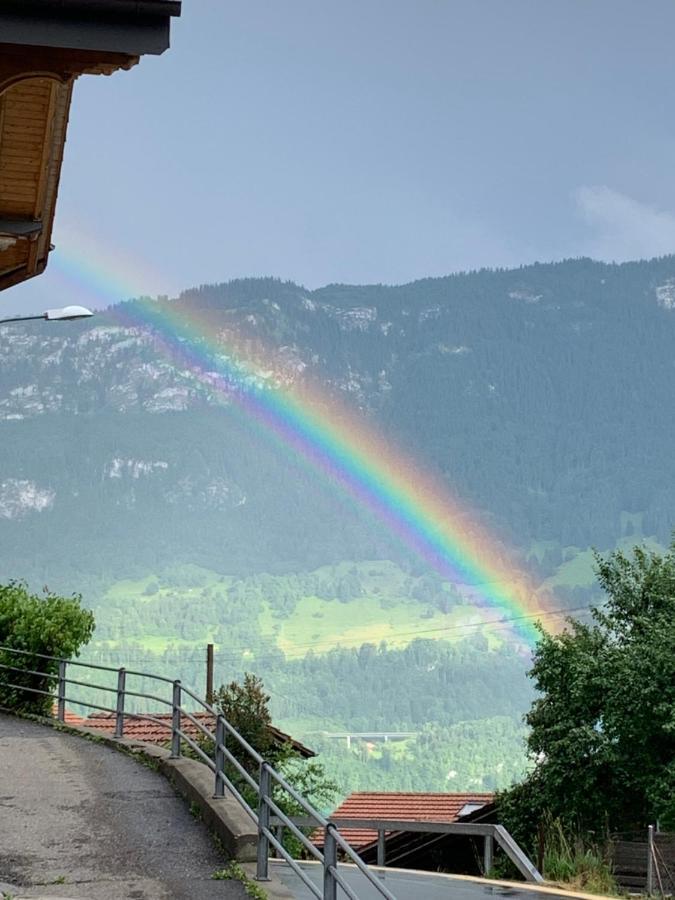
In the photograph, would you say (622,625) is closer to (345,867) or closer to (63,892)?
(345,867)

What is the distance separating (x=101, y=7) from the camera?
7.55m

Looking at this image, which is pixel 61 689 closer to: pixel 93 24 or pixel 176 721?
pixel 176 721

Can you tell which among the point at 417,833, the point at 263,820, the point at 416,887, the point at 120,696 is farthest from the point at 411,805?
the point at 263,820

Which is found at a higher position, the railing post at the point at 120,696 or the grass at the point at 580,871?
the railing post at the point at 120,696

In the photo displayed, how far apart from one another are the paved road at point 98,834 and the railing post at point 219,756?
0.36 metres

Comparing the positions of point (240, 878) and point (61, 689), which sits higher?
point (61, 689)

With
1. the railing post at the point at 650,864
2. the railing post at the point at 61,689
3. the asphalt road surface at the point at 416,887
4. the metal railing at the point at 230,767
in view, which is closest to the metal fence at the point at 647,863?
the railing post at the point at 650,864

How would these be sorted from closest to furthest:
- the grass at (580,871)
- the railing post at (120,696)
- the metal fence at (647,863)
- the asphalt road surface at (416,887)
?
the asphalt road surface at (416,887) → the grass at (580,871) → the railing post at (120,696) → the metal fence at (647,863)

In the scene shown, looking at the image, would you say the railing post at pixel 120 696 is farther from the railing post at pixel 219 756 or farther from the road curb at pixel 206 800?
the railing post at pixel 219 756

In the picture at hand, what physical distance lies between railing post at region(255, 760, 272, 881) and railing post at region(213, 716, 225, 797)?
1547mm

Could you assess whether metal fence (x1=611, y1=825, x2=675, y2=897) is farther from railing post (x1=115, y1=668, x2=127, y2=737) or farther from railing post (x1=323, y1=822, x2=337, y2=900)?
railing post (x1=323, y1=822, x2=337, y2=900)

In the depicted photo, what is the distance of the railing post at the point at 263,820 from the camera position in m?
9.77

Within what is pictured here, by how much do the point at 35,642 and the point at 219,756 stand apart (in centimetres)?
894

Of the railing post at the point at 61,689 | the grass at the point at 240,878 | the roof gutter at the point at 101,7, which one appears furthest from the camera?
the railing post at the point at 61,689
